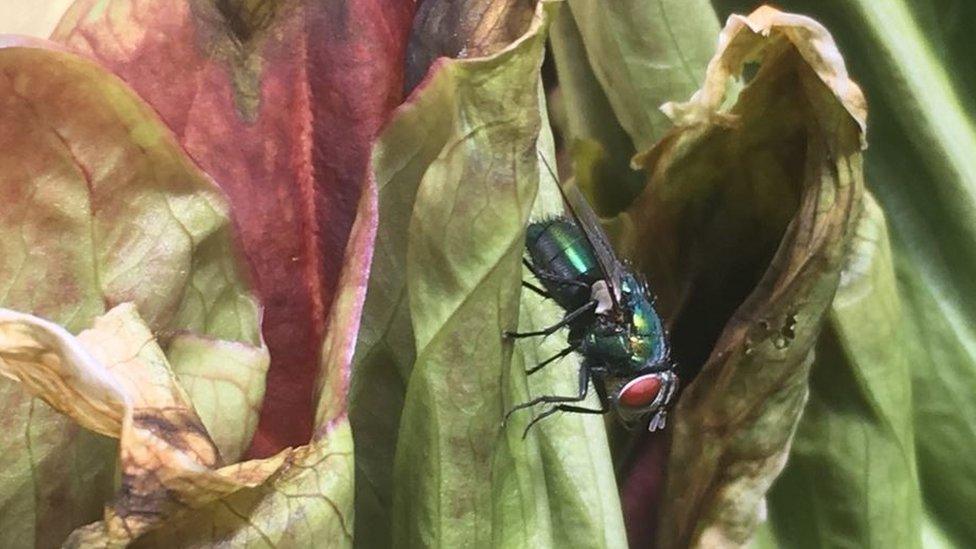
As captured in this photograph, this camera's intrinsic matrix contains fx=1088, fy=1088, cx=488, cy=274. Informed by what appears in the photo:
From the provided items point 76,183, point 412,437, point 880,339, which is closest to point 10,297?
point 76,183

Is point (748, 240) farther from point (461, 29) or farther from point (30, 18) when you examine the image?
point (30, 18)

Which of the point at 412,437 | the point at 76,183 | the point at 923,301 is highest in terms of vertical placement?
the point at 76,183


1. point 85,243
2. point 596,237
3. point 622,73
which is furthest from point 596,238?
point 85,243

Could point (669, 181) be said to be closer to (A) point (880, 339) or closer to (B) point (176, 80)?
(A) point (880, 339)

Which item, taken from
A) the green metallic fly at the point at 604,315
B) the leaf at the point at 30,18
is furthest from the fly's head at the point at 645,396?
the leaf at the point at 30,18

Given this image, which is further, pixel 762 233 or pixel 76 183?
pixel 762 233

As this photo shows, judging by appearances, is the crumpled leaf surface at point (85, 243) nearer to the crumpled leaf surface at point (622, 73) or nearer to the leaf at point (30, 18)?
the leaf at point (30, 18)

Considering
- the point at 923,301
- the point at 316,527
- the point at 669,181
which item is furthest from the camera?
the point at 923,301

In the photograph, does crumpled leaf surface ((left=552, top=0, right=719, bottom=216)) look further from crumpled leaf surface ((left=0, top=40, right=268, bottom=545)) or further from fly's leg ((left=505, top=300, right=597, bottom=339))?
crumpled leaf surface ((left=0, top=40, right=268, bottom=545))
